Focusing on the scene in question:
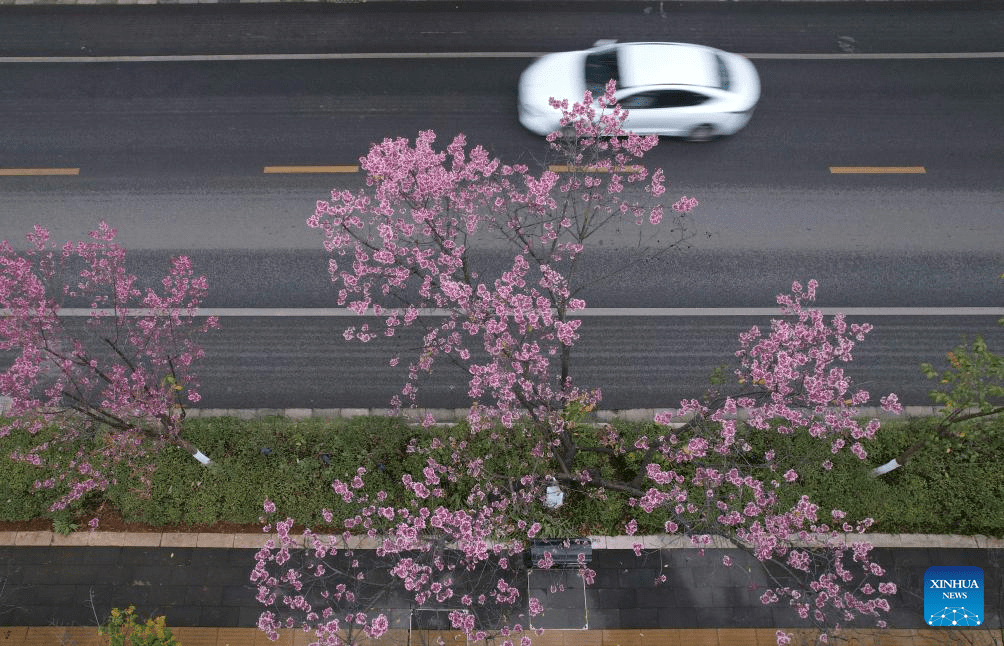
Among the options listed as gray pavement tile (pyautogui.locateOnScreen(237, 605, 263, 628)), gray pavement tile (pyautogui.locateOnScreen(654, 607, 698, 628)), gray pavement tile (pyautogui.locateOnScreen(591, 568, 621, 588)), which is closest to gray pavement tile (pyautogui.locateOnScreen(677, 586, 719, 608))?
gray pavement tile (pyautogui.locateOnScreen(654, 607, 698, 628))

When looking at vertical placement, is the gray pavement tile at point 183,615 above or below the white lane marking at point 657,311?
below

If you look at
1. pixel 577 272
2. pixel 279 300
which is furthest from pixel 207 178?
pixel 577 272

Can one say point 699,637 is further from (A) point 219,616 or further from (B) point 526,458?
(A) point 219,616

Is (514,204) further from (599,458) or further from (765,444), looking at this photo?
(765,444)

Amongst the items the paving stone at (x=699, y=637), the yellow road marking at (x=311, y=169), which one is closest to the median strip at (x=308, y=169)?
the yellow road marking at (x=311, y=169)

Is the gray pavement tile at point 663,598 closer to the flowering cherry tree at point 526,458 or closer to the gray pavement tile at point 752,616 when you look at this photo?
the gray pavement tile at point 752,616

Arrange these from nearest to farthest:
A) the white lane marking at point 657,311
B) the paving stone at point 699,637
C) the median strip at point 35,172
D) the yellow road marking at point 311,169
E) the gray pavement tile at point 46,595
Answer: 1. the paving stone at point 699,637
2. the gray pavement tile at point 46,595
3. the white lane marking at point 657,311
4. the yellow road marking at point 311,169
5. the median strip at point 35,172
